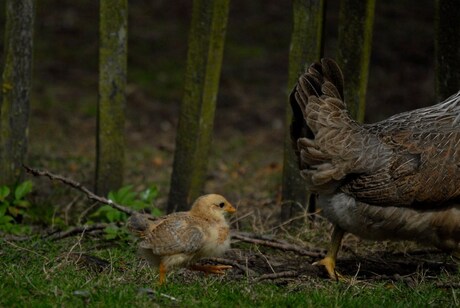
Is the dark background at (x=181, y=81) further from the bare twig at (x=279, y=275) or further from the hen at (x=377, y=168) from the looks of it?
the bare twig at (x=279, y=275)

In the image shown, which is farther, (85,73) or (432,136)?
(85,73)

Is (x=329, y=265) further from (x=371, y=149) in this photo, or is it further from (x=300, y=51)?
(x=300, y=51)

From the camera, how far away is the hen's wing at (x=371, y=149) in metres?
6.57

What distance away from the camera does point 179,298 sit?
5395 mm

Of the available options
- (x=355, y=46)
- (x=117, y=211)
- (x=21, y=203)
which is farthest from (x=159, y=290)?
(x=355, y=46)

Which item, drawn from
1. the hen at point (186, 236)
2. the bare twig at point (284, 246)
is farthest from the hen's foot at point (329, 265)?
the hen at point (186, 236)

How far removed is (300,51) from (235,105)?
589cm

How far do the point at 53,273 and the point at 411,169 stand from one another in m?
2.73

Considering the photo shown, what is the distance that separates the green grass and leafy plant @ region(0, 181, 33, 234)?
3.01ft

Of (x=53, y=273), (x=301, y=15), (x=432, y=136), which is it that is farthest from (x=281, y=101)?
(x=53, y=273)

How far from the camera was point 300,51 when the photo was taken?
7699mm

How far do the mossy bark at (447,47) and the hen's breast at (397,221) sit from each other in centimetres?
154

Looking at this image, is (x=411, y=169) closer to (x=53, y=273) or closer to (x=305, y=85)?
(x=305, y=85)

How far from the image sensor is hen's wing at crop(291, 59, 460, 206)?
657 centimetres
